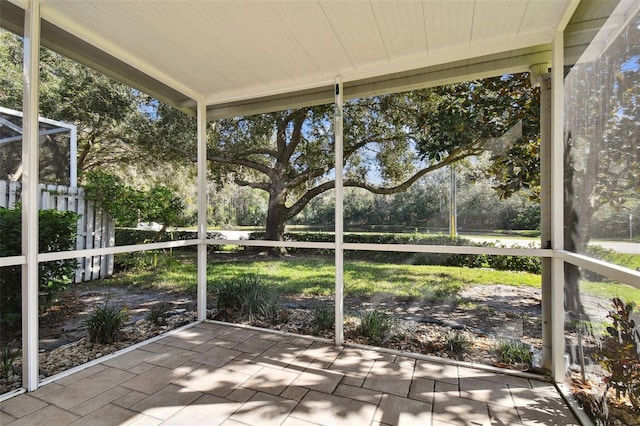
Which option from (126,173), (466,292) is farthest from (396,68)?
(126,173)

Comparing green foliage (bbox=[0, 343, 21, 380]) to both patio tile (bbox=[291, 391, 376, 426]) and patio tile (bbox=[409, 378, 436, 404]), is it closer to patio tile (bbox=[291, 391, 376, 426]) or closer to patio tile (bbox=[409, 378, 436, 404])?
patio tile (bbox=[291, 391, 376, 426])

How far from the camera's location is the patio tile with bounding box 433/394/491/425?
5.89ft

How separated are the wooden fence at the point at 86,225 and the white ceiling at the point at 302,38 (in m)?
1.08

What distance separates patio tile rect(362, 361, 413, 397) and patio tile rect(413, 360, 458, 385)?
7cm

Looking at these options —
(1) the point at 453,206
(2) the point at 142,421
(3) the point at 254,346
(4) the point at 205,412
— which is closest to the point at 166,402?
(2) the point at 142,421

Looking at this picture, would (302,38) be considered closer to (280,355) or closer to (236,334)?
(280,355)

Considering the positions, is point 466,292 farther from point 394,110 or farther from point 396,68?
point 396,68

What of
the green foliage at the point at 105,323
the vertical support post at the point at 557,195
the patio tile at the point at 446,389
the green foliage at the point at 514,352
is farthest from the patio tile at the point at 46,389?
the vertical support post at the point at 557,195

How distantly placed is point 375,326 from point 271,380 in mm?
1094

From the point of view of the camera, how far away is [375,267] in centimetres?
284

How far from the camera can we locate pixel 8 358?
209 cm

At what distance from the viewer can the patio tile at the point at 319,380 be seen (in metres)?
2.13

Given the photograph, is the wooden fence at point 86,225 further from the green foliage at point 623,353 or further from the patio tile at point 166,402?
the green foliage at point 623,353

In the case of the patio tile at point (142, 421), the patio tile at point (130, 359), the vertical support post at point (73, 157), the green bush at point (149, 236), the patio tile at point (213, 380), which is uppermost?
the vertical support post at point (73, 157)
